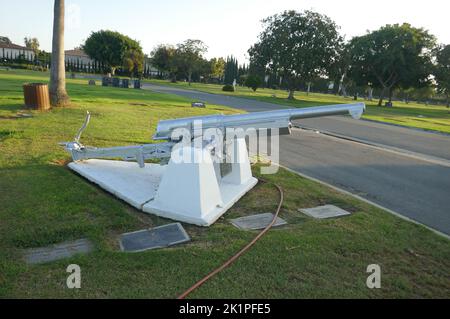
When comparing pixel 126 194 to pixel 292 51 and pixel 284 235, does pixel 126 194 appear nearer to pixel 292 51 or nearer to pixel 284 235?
pixel 284 235

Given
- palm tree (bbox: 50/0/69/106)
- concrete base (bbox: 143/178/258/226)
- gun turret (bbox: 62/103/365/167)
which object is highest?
palm tree (bbox: 50/0/69/106)

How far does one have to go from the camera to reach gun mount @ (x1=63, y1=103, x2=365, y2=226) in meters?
4.48

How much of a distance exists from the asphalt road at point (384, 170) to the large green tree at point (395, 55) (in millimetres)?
27192

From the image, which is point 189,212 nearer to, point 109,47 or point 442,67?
point 442,67

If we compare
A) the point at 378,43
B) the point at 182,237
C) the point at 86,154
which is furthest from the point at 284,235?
the point at 378,43

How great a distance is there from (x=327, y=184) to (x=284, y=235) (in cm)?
287

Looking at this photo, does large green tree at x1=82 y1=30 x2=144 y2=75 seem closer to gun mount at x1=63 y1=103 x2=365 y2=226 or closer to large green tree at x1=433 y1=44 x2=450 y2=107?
large green tree at x1=433 y1=44 x2=450 y2=107

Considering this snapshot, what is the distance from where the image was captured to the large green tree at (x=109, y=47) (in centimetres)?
6209

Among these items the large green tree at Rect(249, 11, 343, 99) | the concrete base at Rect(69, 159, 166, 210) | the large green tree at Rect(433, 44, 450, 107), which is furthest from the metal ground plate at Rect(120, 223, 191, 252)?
the large green tree at Rect(433, 44, 450, 107)

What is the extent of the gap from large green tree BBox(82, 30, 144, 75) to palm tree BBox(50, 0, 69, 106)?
50.7 metres

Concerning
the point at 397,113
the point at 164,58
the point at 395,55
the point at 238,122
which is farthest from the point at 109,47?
the point at 238,122

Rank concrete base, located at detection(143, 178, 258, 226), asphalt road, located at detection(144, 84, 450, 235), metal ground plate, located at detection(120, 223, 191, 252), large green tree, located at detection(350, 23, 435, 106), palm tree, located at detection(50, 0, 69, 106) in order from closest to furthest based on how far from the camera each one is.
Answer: metal ground plate, located at detection(120, 223, 191, 252) → concrete base, located at detection(143, 178, 258, 226) → asphalt road, located at detection(144, 84, 450, 235) → palm tree, located at detection(50, 0, 69, 106) → large green tree, located at detection(350, 23, 435, 106)

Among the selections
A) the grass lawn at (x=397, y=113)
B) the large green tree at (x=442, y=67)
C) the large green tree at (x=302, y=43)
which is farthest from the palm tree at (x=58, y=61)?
the large green tree at (x=442, y=67)

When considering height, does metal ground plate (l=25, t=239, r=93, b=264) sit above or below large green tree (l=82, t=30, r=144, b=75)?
below
